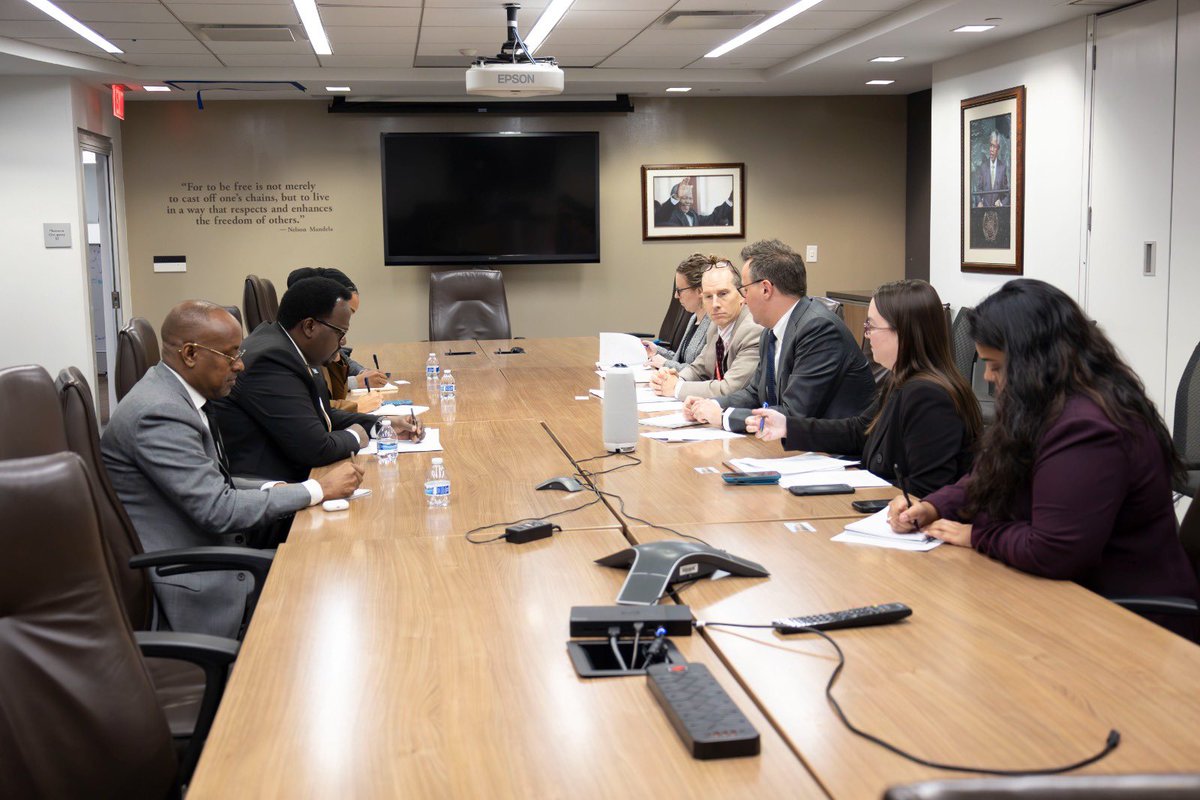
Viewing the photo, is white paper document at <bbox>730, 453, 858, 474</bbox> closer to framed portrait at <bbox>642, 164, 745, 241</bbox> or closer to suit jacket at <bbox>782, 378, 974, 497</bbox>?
suit jacket at <bbox>782, 378, 974, 497</bbox>

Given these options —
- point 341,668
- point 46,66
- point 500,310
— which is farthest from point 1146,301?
point 46,66

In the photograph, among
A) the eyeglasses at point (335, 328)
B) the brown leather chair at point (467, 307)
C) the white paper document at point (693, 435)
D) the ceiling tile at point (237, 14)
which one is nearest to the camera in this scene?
the eyeglasses at point (335, 328)

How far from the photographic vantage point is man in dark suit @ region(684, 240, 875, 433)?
3.82 meters

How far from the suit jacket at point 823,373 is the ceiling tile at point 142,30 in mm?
4052

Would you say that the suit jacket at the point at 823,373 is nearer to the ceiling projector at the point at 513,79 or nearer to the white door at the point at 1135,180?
the ceiling projector at the point at 513,79

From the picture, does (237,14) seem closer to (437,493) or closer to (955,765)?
(437,493)

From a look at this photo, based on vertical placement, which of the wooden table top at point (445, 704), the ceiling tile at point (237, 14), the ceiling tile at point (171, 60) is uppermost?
the ceiling tile at point (171, 60)

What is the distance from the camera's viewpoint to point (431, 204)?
884 centimetres

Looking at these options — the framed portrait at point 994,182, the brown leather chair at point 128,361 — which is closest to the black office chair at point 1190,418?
the framed portrait at point 994,182

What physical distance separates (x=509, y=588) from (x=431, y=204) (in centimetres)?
707

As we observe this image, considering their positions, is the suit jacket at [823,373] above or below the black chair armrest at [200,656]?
above

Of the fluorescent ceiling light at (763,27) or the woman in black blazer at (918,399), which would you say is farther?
the fluorescent ceiling light at (763,27)

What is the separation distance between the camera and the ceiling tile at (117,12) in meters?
5.41

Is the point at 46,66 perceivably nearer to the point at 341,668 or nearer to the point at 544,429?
the point at 544,429
